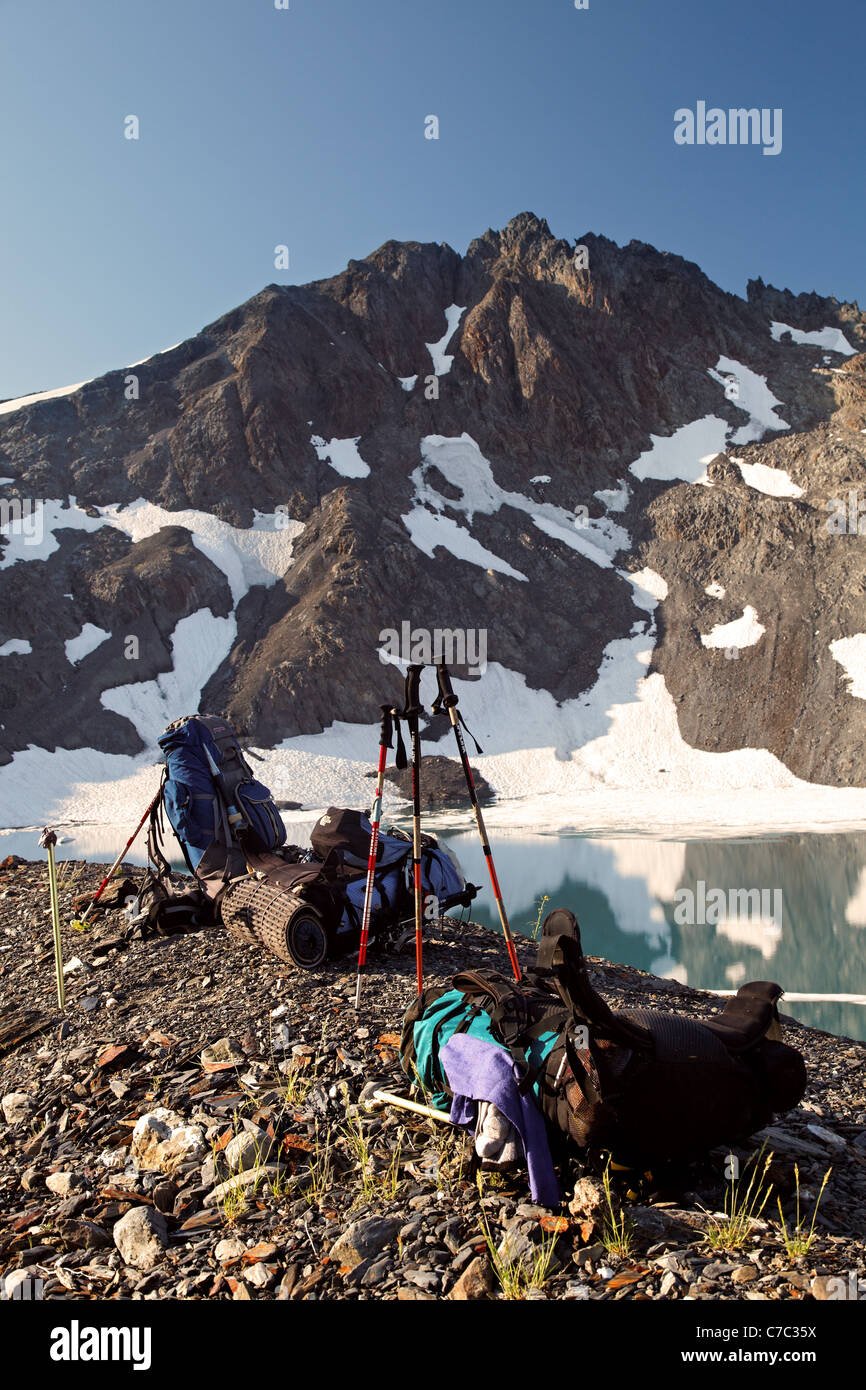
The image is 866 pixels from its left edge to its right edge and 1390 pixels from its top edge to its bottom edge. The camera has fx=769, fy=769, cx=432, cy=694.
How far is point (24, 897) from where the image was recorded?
1098cm

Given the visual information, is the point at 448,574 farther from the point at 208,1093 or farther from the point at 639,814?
the point at 208,1093

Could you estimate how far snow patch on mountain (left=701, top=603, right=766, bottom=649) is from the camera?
172ft

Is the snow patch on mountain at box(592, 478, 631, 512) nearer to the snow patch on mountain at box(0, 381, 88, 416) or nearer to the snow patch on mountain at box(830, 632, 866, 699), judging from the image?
the snow patch on mountain at box(830, 632, 866, 699)

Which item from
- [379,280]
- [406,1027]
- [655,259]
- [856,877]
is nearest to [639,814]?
[856,877]

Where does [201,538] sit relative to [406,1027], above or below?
above

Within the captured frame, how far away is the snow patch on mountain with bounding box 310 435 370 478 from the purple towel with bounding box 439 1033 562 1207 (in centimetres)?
6704

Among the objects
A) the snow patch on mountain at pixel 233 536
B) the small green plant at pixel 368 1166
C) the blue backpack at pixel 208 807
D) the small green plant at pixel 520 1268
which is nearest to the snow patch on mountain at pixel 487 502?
the snow patch on mountain at pixel 233 536

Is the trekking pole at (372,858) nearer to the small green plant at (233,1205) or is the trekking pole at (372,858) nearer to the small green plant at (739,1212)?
the small green plant at (233,1205)

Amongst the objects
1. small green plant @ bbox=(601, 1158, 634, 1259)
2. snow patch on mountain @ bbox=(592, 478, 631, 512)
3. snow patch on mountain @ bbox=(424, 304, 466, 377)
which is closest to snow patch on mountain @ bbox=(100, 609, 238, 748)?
snow patch on mountain @ bbox=(592, 478, 631, 512)

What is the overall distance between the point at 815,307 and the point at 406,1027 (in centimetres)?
10567

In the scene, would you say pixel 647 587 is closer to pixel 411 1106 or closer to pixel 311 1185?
pixel 411 1106

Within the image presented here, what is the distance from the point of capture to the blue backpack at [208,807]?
8367 mm

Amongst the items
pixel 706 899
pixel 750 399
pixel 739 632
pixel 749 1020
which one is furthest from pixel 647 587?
pixel 749 1020

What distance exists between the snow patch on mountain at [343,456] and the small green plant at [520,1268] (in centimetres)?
6782
